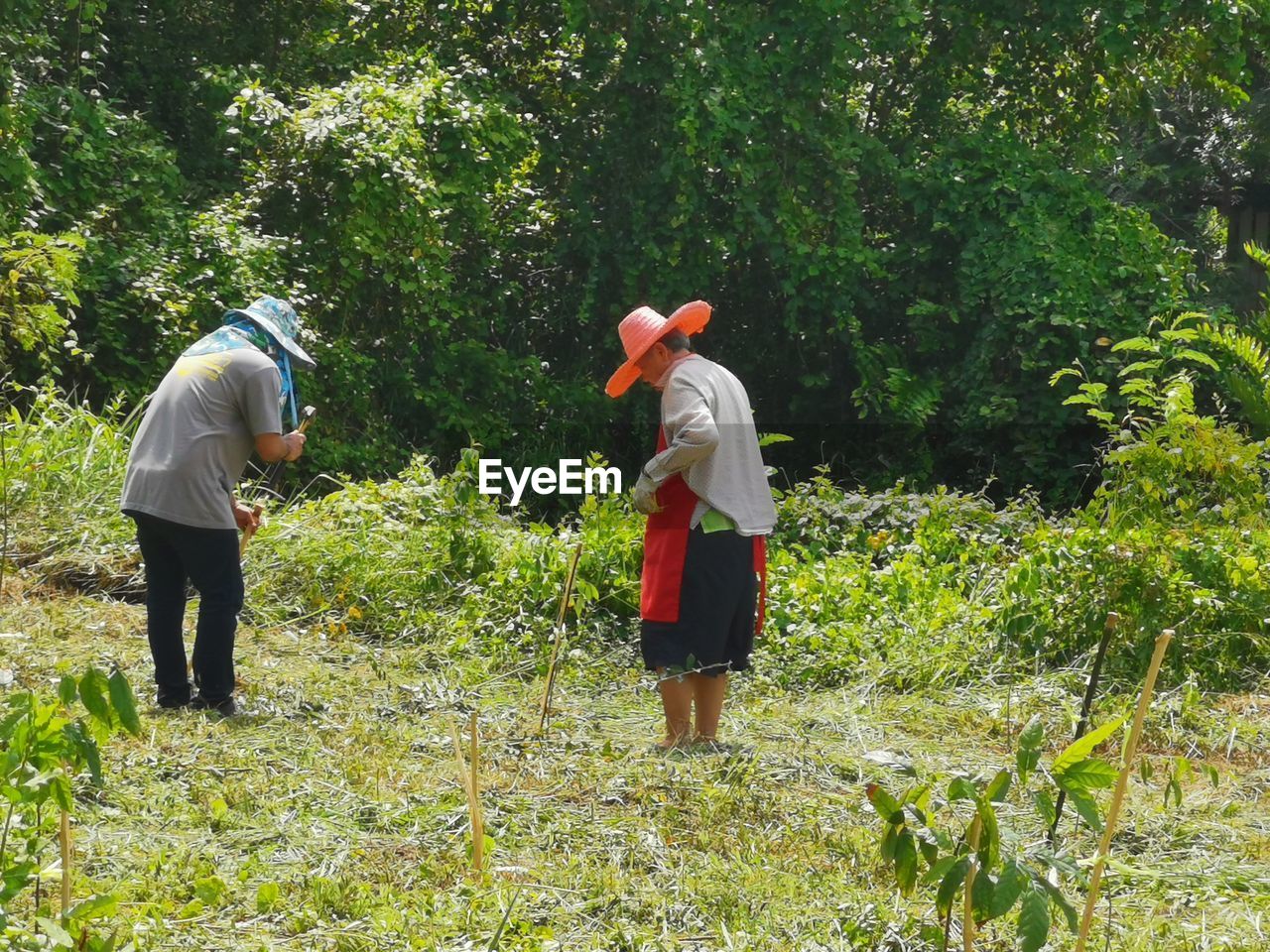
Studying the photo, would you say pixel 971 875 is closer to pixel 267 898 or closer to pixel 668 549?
pixel 267 898

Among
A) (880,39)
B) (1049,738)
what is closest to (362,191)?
(880,39)

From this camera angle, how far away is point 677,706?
16.4 ft

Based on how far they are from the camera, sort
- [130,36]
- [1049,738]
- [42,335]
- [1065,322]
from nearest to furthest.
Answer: [1049,738]
[42,335]
[1065,322]
[130,36]

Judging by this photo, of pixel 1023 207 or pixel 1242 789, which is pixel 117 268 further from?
pixel 1242 789

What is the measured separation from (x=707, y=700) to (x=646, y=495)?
0.71 m

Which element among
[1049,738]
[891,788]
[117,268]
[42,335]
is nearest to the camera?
[891,788]

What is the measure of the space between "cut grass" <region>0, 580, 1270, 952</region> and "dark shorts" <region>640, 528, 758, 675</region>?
0.32 meters

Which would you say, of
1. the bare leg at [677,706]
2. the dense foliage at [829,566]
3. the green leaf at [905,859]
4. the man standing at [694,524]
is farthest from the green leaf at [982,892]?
the dense foliage at [829,566]

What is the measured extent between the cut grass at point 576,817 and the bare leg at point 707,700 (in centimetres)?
12

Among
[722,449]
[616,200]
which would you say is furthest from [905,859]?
[616,200]

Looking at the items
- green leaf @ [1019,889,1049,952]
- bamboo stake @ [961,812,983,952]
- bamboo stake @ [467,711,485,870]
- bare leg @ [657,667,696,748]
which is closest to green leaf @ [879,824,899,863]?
bamboo stake @ [961,812,983,952]

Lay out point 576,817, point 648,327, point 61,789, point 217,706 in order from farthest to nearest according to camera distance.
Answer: point 217,706
point 648,327
point 576,817
point 61,789

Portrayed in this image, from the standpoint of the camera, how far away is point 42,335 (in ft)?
28.6

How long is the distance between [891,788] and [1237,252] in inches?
510
